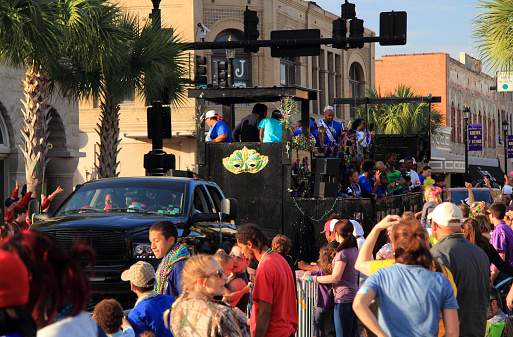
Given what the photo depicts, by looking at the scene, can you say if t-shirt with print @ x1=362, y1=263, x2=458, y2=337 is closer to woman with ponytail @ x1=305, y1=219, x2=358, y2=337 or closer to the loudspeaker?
woman with ponytail @ x1=305, y1=219, x2=358, y2=337

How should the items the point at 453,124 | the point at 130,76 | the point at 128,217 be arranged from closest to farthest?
the point at 128,217 < the point at 130,76 < the point at 453,124

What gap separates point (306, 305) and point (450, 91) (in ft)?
175

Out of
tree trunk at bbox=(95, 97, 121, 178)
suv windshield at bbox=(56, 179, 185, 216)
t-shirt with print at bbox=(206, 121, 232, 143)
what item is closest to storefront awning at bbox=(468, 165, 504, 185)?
tree trunk at bbox=(95, 97, 121, 178)

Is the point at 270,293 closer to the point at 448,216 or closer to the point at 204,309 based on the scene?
the point at 448,216

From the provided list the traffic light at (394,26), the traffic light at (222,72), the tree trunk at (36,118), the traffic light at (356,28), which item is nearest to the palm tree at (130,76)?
the traffic light at (222,72)

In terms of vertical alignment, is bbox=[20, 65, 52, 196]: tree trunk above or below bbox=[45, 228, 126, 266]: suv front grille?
above

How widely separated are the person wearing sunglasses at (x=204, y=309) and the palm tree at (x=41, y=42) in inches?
352

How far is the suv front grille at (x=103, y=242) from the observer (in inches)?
356

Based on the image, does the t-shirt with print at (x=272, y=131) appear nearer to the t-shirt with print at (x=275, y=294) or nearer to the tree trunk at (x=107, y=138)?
the tree trunk at (x=107, y=138)

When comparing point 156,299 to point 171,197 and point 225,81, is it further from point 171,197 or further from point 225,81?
point 225,81

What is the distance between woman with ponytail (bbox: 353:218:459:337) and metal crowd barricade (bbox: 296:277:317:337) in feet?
13.3

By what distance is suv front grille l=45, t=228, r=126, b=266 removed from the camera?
9.05m

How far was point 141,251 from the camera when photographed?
29.7ft

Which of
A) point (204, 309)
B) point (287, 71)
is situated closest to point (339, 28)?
point (204, 309)
